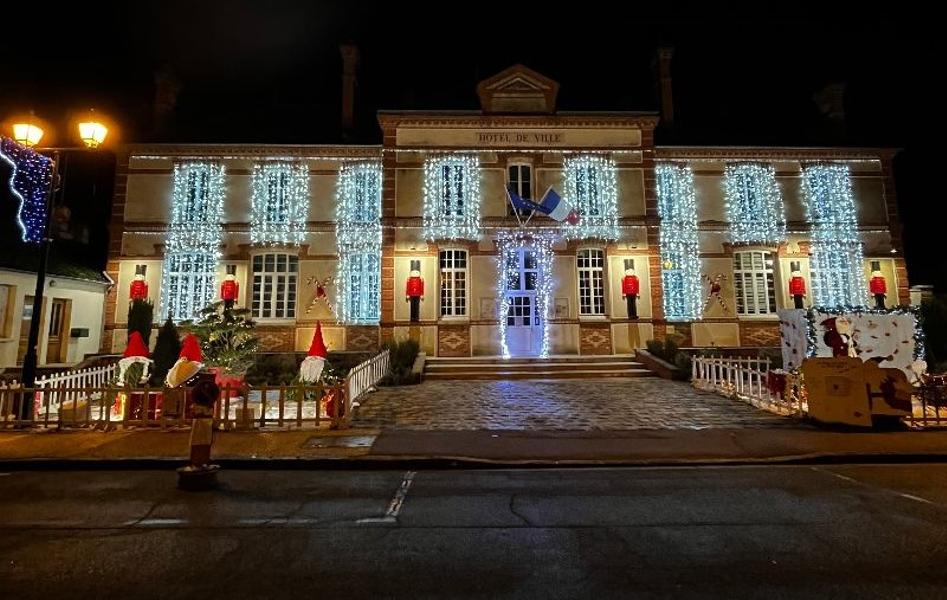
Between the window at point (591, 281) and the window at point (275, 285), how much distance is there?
1073 cm

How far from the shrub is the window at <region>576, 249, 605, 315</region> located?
251 inches

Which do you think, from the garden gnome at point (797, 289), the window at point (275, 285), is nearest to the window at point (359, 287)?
the window at point (275, 285)

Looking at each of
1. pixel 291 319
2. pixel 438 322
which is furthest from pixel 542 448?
pixel 291 319

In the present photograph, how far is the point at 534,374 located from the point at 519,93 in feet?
35.5

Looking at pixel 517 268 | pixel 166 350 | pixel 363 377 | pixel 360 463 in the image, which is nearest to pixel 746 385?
pixel 517 268

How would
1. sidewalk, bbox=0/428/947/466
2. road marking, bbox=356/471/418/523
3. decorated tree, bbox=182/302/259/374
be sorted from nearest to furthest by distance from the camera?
road marking, bbox=356/471/418/523 → sidewalk, bbox=0/428/947/466 → decorated tree, bbox=182/302/259/374

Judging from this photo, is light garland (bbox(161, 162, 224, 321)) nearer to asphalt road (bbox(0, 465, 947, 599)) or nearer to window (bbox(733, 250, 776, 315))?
asphalt road (bbox(0, 465, 947, 599))

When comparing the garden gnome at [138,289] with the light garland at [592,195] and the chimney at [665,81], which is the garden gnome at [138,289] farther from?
the chimney at [665,81]

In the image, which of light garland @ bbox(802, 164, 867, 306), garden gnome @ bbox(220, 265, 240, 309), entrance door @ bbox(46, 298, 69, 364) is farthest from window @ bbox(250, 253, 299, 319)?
light garland @ bbox(802, 164, 867, 306)

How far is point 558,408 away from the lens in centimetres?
1071

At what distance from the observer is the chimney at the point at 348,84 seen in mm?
20719

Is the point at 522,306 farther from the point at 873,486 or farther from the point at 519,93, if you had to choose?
the point at 873,486

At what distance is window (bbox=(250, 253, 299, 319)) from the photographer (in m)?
18.9

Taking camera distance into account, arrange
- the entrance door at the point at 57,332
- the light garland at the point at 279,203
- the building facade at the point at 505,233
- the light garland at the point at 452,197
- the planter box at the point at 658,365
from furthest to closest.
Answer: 1. the light garland at the point at 279,203
2. the light garland at the point at 452,197
3. the building facade at the point at 505,233
4. the entrance door at the point at 57,332
5. the planter box at the point at 658,365
